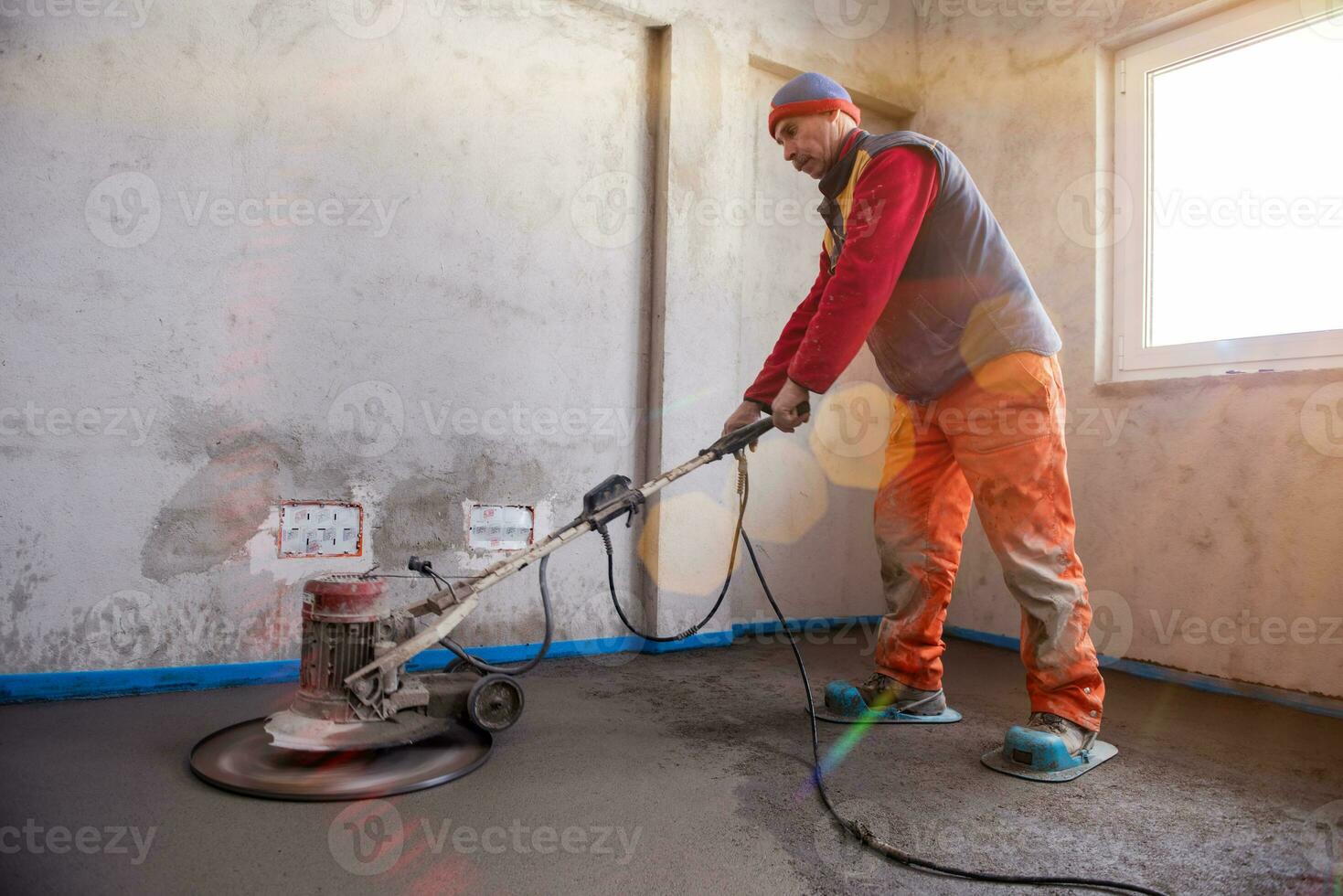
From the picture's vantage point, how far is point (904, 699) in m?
2.32

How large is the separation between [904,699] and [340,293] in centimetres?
212

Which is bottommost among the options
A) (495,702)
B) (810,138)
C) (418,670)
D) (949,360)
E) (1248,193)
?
(418,670)

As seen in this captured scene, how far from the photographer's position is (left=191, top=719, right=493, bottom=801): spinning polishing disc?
165 cm

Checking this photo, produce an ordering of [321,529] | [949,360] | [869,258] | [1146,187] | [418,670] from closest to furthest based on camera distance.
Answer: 1. [869,258]
2. [949,360]
3. [321,529]
4. [418,670]
5. [1146,187]

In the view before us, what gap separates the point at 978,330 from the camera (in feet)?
6.70

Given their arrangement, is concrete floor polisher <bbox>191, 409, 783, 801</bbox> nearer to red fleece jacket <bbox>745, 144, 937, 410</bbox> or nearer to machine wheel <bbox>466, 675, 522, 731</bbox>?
machine wheel <bbox>466, 675, 522, 731</bbox>

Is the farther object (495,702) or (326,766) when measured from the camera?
(495,702)

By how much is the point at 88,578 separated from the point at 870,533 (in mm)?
2980

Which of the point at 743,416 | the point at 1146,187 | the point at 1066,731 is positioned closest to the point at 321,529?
the point at 743,416

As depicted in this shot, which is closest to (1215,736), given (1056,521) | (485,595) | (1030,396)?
(1056,521)
